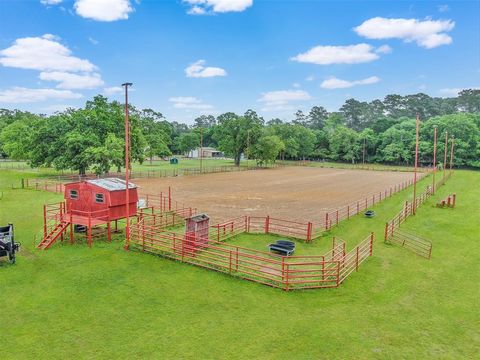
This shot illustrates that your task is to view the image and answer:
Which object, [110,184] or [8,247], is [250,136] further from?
[8,247]

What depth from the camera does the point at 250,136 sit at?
3073 inches

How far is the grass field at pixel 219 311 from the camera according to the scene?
895 centimetres

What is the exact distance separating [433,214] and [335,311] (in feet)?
63.3

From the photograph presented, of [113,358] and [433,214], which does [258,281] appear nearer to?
[113,358]

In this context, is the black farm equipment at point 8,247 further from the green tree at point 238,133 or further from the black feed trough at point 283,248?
the green tree at point 238,133

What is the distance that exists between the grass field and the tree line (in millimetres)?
29582

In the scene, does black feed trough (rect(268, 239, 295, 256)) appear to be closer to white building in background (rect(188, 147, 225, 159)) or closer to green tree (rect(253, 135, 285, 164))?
green tree (rect(253, 135, 285, 164))

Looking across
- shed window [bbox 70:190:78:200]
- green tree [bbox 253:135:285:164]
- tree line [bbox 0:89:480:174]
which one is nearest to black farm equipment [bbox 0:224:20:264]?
shed window [bbox 70:190:78:200]

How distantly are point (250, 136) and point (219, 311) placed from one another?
225ft

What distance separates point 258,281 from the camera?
42.6ft

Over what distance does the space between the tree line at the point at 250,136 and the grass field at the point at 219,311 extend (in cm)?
2958

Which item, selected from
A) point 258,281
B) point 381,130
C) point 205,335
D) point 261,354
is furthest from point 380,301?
point 381,130

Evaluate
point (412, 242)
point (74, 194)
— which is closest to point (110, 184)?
point (74, 194)

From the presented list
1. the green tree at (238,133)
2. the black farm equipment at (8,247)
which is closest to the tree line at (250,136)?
the green tree at (238,133)
